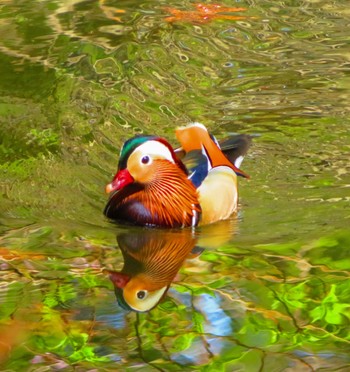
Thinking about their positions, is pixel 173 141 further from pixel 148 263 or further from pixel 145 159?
pixel 148 263

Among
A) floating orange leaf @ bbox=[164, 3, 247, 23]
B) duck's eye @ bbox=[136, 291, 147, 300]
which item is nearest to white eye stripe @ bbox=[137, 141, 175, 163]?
duck's eye @ bbox=[136, 291, 147, 300]

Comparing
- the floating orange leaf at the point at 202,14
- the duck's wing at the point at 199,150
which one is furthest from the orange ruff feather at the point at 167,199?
the floating orange leaf at the point at 202,14

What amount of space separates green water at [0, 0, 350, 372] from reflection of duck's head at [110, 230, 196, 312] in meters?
0.06

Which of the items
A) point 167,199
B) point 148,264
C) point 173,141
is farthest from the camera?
point 173,141

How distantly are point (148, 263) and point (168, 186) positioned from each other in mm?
919

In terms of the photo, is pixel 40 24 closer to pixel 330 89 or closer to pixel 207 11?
pixel 207 11

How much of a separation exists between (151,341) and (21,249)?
1.28m

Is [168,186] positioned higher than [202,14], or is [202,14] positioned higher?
[168,186]

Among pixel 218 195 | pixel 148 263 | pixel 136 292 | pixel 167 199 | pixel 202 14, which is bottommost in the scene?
pixel 202 14

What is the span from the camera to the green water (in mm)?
4023

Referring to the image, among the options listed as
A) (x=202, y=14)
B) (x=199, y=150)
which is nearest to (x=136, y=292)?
(x=199, y=150)

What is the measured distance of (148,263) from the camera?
16.1 ft

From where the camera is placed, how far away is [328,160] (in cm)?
666

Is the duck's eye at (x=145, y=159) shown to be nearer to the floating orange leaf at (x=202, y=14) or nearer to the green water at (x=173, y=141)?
the green water at (x=173, y=141)
